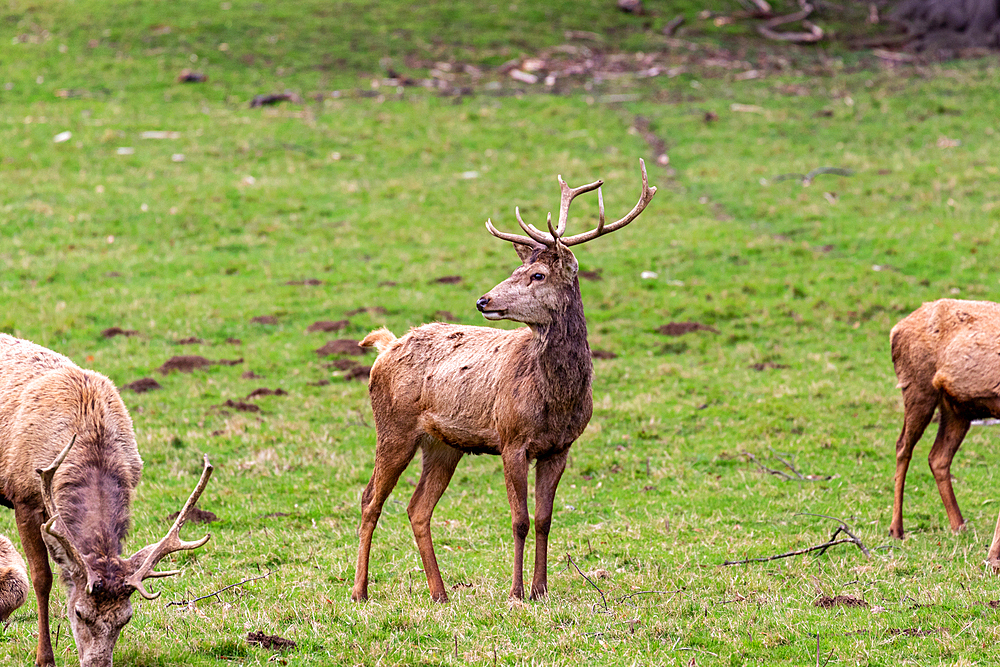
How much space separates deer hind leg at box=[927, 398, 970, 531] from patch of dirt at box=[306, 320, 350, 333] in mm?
11359

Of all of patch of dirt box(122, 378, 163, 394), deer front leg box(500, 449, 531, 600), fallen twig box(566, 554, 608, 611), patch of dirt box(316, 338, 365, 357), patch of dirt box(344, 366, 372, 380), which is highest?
deer front leg box(500, 449, 531, 600)

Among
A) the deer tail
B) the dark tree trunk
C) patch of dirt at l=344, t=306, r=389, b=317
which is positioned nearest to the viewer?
the deer tail

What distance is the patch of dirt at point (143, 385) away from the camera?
53.0 feet

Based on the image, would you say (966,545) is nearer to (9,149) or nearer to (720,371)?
(720,371)

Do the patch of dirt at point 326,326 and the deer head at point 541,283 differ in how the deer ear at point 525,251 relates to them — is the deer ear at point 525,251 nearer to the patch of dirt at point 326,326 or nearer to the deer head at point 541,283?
the deer head at point 541,283

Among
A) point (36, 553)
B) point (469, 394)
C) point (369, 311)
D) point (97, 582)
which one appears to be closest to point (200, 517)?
point (36, 553)

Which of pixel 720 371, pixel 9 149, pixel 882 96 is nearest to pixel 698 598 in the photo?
pixel 720 371

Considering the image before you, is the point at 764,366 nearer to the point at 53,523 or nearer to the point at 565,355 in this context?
the point at 565,355

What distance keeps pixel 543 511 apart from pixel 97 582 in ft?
12.8

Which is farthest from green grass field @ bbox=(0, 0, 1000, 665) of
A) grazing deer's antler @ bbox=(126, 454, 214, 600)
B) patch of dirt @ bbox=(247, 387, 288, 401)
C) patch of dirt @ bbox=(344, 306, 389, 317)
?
grazing deer's antler @ bbox=(126, 454, 214, 600)

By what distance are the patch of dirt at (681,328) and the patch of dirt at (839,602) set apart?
11.1 m

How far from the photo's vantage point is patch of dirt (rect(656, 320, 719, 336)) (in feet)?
63.4

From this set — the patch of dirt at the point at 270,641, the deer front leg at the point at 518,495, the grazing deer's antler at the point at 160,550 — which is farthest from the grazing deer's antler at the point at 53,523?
the deer front leg at the point at 518,495

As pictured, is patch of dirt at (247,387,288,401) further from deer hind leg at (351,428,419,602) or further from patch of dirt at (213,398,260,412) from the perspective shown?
deer hind leg at (351,428,419,602)
